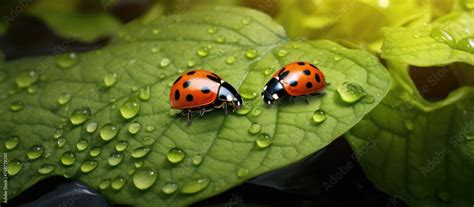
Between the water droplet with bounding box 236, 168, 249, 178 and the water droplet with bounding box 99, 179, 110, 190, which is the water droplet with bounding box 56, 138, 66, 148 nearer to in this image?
the water droplet with bounding box 99, 179, 110, 190

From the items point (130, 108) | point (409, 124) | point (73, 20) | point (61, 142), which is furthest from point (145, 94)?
point (73, 20)

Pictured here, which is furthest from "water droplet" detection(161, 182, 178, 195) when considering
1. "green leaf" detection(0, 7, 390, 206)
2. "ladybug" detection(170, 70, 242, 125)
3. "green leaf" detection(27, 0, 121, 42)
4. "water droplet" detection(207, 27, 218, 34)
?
"green leaf" detection(27, 0, 121, 42)

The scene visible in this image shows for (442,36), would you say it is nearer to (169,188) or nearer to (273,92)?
(273,92)

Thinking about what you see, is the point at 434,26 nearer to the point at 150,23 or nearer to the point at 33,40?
the point at 150,23

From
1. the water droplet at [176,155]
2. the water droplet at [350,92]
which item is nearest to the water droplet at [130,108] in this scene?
the water droplet at [176,155]

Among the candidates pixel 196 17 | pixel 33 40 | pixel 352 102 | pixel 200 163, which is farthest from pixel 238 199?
pixel 33 40
